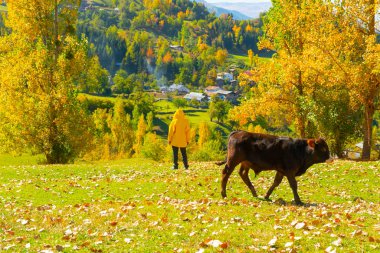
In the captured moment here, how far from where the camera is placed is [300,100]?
45.5 metres

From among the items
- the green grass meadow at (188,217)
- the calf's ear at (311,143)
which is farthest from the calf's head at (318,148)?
the green grass meadow at (188,217)

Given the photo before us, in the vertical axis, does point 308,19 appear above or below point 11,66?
above

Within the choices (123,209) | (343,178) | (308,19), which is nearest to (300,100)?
(308,19)

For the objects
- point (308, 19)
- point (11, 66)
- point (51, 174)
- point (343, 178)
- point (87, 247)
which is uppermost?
point (308, 19)

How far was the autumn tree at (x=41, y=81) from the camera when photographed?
4375 cm

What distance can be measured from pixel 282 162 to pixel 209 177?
7282 millimetres

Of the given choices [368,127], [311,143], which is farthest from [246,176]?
[368,127]

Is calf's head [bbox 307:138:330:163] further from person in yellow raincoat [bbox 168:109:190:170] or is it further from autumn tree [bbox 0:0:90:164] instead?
autumn tree [bbox 0:0:90:164]

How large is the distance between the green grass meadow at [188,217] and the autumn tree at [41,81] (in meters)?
19.9

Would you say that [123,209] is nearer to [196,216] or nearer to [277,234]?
[196,216]

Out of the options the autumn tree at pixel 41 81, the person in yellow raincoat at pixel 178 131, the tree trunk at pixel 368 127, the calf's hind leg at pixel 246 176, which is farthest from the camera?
the autumn tree at pixel 41 81

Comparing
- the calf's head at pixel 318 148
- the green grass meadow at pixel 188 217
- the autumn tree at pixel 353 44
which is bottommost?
the green grass meadow at pixel 188 217

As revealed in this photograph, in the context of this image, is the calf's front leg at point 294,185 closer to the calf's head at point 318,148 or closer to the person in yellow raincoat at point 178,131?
the calf's head at point 318,148

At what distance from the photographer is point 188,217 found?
47.0 feet
